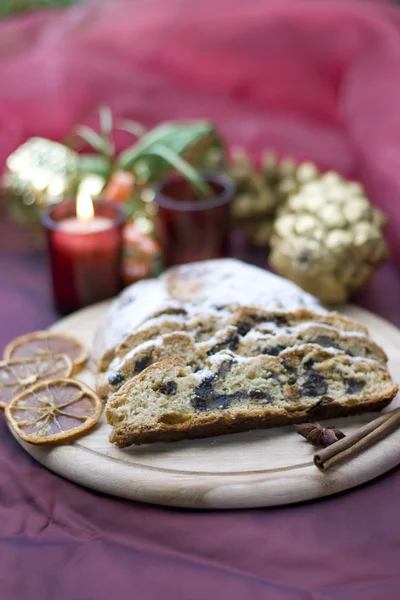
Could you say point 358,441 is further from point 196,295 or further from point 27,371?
point 27,371

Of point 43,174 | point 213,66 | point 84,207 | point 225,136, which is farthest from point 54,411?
point 213,66

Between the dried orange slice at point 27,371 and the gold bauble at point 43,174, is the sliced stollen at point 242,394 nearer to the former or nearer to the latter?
the dried orange slice at point 27,371

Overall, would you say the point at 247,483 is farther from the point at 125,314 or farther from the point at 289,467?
the point at 125,314

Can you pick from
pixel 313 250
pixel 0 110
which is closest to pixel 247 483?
pixel 313 250

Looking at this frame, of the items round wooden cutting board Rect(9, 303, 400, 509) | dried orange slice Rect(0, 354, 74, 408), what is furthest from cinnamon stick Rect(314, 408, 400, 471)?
dried orange slice Rect(0, 354, 74, 408)

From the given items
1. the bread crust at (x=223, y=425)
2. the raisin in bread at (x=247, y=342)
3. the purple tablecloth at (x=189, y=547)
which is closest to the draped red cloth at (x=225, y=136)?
the purple tablecloth at (x=189, y=547)
